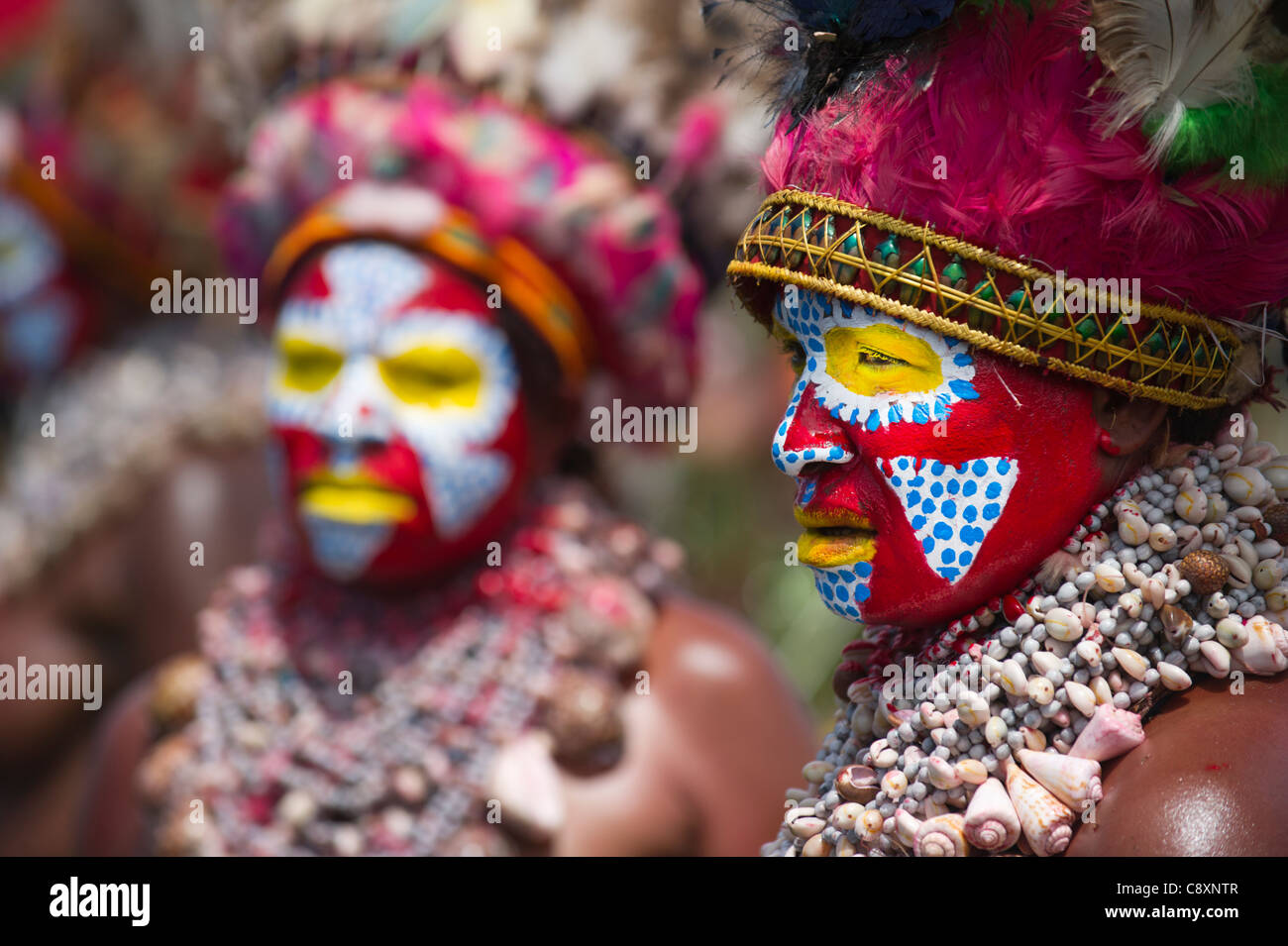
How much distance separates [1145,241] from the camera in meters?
1.84

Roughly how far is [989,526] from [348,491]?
187 centimetres

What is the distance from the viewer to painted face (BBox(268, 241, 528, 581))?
3322 millimetres

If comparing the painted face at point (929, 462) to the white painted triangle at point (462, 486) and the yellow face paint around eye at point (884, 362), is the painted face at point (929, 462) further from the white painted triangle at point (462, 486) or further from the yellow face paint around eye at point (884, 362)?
the white painted triangle at point (462, 486)

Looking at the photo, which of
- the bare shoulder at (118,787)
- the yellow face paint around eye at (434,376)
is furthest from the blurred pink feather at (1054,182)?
the bare shoulder at (118,787)

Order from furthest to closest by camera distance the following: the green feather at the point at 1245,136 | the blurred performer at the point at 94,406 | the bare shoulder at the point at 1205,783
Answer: the blurred performer at the point at 94,406, the green feather at the point at 1245,136, the bare shoulder at the point at 1205,783

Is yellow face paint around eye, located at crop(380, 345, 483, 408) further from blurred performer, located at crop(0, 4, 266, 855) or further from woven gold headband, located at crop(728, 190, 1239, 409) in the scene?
woven gold headband, located at crop(728, 190, 1239, 409)

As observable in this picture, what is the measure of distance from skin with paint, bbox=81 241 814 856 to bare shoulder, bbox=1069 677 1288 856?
5.19ft

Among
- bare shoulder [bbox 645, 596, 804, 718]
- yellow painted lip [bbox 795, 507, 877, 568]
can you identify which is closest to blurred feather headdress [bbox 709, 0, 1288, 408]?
yellow painted lip [bbox 795, 507, 877, 568]

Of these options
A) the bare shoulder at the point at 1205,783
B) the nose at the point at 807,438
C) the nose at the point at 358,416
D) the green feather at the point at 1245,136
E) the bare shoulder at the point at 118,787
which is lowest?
the bare shoulder at the point at 118,787

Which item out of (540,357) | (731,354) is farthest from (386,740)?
(731,354)

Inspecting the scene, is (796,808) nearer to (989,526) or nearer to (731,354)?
(989,526)

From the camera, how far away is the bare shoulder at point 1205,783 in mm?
1687
